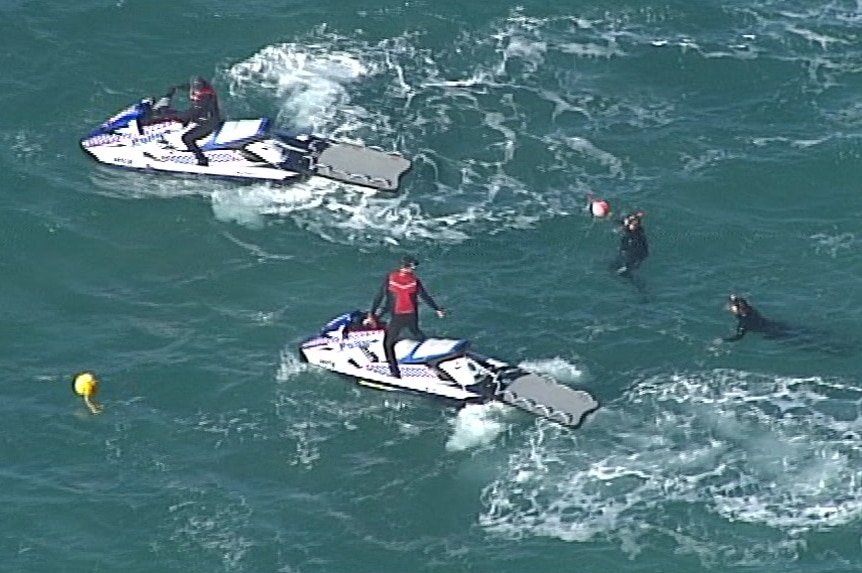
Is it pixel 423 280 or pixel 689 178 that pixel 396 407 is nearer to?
pixel 423 280

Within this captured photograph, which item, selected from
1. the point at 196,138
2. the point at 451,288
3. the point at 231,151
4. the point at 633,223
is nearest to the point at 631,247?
the point at 633,223

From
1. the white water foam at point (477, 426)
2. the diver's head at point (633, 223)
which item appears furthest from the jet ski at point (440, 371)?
the diver's head at point (633, 223)

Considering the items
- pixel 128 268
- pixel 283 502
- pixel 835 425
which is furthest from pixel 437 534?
pixel 128 268

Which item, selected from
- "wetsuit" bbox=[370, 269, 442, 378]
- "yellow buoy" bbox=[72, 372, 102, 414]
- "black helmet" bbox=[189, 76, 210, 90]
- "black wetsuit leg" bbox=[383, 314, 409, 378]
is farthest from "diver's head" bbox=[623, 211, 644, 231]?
"yellow buoy" bbox=[72, 372, 102, 414]

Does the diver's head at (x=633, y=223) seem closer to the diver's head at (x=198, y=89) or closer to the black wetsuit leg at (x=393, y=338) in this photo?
the black wetsuit leg at (x=393, y=338)

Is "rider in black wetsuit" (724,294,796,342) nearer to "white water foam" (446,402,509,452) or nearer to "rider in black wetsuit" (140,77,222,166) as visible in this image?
"white water foam" (446,402,509,452)

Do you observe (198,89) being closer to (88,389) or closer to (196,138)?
(196,138)
